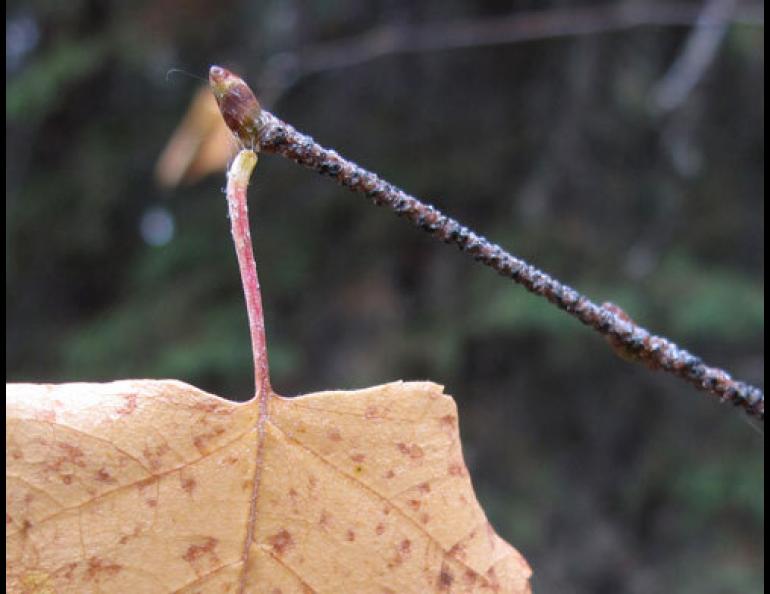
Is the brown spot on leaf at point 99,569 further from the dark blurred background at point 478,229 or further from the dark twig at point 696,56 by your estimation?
the dark blurred background at point 478,229

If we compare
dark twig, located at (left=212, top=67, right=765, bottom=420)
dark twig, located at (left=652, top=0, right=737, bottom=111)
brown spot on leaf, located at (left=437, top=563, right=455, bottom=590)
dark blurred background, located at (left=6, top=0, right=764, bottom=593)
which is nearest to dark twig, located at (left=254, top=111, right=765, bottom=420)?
dark twig, located at (left=212, top=67, right=765, bottom=420)

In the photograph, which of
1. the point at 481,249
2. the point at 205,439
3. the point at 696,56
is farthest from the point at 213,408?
the point at 696,56

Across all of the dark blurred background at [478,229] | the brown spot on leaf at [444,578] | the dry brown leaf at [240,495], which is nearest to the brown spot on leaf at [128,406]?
the dry brown leaf at [240,495]

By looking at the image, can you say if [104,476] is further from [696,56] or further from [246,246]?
[696,56]

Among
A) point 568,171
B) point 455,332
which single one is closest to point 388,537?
point 455,332

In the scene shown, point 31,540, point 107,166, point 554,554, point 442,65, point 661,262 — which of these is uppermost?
point 442,65

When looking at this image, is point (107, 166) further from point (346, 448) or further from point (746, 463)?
point (346, 448)
